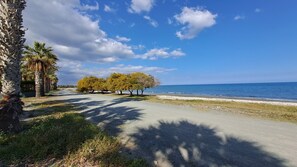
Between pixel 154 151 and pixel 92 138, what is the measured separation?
2288mm

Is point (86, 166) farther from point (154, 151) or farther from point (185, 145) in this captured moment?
point (185, 145)

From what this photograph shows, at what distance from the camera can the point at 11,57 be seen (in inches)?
352

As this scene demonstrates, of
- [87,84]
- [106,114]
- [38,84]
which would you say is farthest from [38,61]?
[87,84]

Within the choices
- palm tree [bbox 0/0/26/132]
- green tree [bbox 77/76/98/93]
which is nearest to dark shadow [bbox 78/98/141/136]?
palm tree [bbox 0/0/26/132]

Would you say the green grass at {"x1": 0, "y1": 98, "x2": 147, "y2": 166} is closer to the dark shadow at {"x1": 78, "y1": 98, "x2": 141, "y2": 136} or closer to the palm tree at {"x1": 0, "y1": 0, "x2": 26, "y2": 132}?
the palm tree at {"x1": 0, "y1": 0, "x2": 26, "y2": 132}

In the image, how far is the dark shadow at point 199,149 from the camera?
5543 mm

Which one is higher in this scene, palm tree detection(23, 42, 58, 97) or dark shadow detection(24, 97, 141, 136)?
palm tree detection(23, 42, 58, 97)

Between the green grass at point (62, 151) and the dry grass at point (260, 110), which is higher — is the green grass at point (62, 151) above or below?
above

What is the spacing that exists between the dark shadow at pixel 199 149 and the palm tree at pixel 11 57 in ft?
16.4

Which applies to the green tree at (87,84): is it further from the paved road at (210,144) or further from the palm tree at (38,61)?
the paved road at (210,144)

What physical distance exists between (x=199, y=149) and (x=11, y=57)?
27.2ft

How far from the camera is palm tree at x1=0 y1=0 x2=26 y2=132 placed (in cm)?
853

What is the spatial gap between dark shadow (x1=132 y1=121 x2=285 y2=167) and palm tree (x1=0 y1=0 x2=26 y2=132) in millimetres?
4997

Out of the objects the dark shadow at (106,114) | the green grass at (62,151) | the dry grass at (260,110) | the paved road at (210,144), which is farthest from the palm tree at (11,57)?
the dry grass at (260,110)
